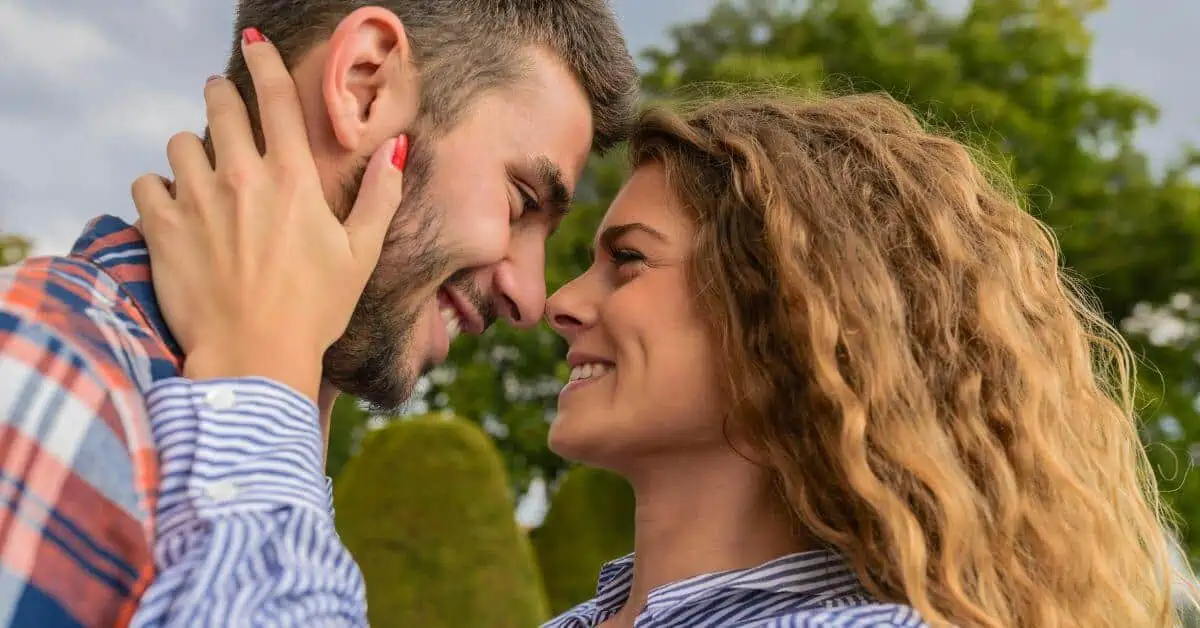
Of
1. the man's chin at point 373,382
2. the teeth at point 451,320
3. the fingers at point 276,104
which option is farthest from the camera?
the teeth at point 451,320

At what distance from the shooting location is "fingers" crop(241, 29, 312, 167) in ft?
8.01

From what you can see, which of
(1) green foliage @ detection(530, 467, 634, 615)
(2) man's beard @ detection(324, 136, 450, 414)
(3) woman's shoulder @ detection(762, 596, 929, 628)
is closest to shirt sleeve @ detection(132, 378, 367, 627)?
(2) man's beard @ detection(324, 136, 450, 414)

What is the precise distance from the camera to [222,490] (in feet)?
6.38

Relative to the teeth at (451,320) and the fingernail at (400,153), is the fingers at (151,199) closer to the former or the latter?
the fingernail at (400,153)

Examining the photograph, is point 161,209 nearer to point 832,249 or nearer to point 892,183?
point 832,249

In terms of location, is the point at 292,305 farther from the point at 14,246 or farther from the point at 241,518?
the point at 14,246

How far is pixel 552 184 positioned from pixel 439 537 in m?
5.53

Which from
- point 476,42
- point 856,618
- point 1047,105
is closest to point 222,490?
point 856,618

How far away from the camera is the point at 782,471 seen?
111 inches

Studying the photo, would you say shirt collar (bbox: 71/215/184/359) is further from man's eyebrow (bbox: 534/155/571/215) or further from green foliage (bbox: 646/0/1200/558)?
green foliage (bbox: 646/0/1200/558)

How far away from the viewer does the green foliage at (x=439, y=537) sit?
316 inches

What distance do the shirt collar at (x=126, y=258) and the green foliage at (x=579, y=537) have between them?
895cm

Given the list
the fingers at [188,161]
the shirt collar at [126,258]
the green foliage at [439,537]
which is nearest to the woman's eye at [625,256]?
the fingers at [188,161]

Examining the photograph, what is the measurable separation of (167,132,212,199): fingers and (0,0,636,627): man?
0.03 ft
